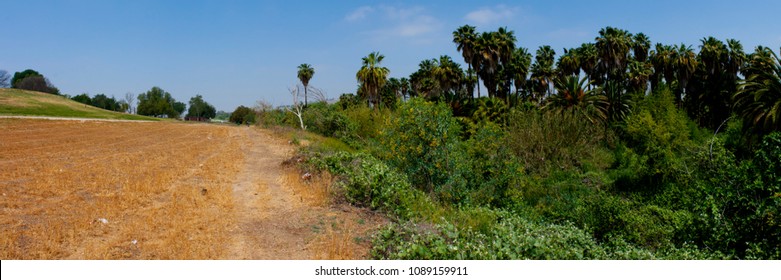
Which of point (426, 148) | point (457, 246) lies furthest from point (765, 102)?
point (457, 246)

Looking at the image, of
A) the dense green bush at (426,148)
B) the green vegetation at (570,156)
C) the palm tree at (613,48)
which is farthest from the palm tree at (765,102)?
the dense green bush at (426,148)

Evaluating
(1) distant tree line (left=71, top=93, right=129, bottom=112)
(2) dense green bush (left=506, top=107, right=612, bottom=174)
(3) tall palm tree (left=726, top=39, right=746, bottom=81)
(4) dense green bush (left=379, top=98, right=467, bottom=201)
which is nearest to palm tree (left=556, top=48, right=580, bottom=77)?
(3) tall palm tree (left=726, top=39, right=746, bottom=81)

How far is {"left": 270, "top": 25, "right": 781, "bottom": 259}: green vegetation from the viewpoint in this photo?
11.8m

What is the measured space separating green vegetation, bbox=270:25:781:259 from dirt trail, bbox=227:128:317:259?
151cm

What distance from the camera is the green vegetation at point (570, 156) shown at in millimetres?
11836

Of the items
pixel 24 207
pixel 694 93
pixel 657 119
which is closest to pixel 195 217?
pixel 24 207

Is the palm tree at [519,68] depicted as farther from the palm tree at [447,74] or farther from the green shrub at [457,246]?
the green shrub at [457,246]

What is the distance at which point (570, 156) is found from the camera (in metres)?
34.5

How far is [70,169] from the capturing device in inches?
687

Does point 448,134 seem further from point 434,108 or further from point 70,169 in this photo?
point 70,169

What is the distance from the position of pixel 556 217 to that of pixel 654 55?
39.8 meters

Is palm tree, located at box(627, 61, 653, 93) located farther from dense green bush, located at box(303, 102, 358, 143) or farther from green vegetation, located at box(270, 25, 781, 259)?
dense green bush, located at box(303, 102, 358, 143)

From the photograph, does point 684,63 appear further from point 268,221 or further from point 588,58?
point 268,221

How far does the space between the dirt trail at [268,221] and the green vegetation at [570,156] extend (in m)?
1.51
